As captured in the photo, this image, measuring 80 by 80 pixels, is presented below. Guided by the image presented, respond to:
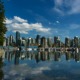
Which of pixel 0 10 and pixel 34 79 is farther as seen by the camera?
pixel 0 10

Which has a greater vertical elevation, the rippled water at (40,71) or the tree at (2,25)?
the tree at (2,25)

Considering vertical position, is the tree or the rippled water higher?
the tree

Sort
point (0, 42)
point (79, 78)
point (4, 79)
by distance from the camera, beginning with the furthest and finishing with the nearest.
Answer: point (0, 42) → point (79, 78) → point (4, 79)

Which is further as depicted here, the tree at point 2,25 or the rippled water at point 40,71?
the tree at point 2,25

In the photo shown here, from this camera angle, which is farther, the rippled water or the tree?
the tree

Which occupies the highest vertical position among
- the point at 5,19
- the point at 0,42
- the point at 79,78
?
the point at 5,19

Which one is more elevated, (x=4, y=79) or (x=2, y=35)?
(x=2, y=35)

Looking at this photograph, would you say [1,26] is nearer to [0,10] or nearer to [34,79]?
[0,10]

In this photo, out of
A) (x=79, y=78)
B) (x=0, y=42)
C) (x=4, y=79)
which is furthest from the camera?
(x=0, y=42)

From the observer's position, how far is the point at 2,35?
309 feet

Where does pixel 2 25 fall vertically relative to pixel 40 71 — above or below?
above

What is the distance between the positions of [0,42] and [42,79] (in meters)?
57.2

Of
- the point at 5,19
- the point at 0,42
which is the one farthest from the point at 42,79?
the point at 5,19

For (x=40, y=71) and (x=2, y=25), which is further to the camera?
(x=2, y=25)
